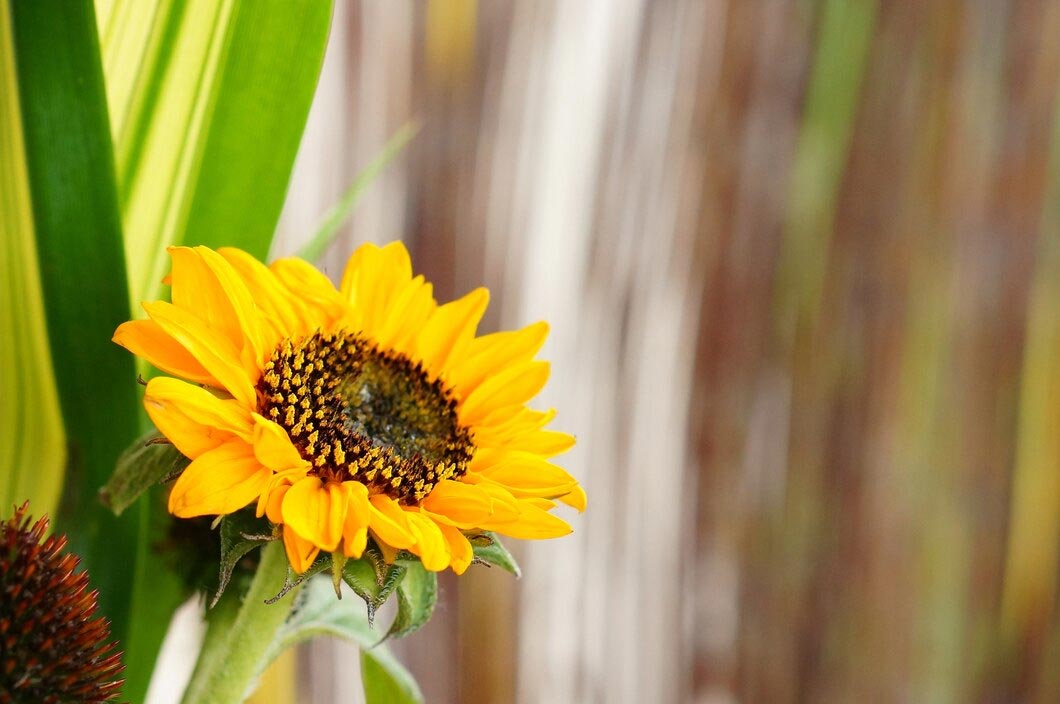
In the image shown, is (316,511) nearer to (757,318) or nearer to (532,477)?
(532,477)

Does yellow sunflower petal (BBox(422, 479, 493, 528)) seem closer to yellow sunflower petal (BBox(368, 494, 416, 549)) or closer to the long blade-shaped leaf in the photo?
yellow sunflower petal (BBox(368, 494, 416, 549))

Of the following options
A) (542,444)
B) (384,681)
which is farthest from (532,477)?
(384,681)

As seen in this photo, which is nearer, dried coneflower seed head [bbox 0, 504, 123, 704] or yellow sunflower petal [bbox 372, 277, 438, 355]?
dried coneflower seed head [bbox 0, 504, 123, 704]

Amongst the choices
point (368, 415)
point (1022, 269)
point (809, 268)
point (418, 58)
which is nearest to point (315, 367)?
point (368, 415)

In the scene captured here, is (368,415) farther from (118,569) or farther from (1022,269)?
(1022,269)

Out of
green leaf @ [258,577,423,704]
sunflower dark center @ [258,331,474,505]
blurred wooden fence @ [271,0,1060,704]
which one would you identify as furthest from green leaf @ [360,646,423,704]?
blurred wooden fence @ [271,0,1060,704]

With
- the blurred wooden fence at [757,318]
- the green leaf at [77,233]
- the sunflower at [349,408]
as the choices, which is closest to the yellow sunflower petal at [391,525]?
the sunflower at [349,408]
